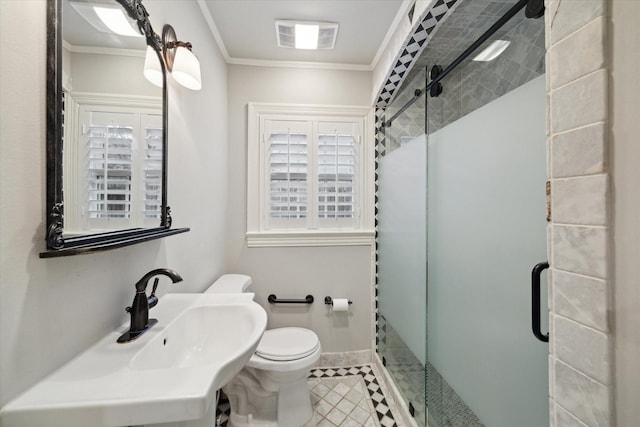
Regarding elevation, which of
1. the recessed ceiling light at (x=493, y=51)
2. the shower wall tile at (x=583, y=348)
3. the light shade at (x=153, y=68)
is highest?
the recessed ceiling light at (x=493, y=51)

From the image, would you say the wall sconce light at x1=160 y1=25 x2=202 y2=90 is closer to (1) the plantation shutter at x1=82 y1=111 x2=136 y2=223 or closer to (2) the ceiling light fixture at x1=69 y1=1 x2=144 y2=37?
(2) the ceiling light fixture at x1=69 y1=1 x2=144 y2=37

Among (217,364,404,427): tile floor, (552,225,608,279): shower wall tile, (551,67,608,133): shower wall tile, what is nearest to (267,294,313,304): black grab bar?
(217,364,404,427): tile floor

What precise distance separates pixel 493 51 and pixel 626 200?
1.02 metres

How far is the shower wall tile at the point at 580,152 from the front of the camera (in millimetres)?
441

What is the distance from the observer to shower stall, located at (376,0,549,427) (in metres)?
0.77

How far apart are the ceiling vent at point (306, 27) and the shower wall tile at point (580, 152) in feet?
5.17

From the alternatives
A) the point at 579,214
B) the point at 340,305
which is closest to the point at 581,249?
the point at 579,214

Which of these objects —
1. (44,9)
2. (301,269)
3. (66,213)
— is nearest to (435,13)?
(44,9)

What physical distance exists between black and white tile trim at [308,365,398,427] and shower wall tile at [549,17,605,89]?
1828mm

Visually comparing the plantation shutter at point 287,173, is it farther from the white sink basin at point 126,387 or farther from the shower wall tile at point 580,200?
the shower wall tile at point 580,200

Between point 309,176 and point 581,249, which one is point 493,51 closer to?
point 581,249

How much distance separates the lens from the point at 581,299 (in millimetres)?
472

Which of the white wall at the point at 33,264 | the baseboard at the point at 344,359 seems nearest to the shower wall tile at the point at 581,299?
the white wall at the point at 33,264

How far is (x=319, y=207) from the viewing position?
79.2 inches
